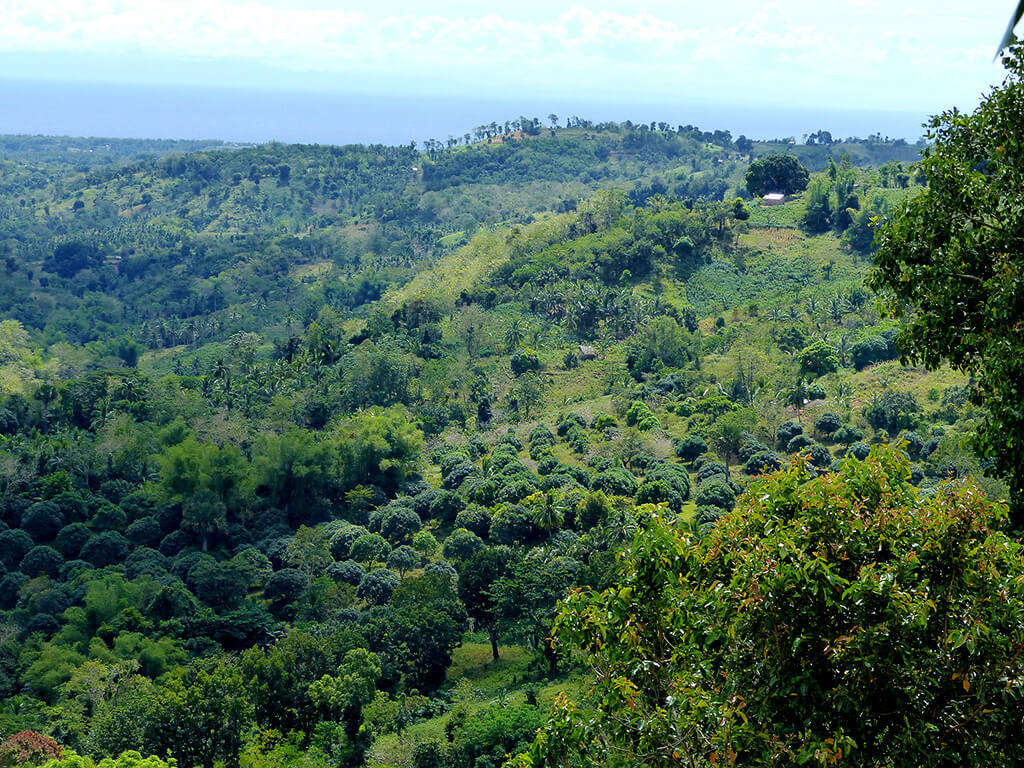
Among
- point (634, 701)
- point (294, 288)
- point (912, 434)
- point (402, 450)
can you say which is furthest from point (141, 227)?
point (634, 701)

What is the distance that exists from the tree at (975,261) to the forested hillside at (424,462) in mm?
499

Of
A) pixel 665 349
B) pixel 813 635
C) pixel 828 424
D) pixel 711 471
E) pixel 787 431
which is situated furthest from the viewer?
pixel 665 349

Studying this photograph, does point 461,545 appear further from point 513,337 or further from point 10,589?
point 513,337

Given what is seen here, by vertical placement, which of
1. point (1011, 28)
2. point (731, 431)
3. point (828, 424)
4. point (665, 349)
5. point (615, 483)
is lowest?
point (615, 483)

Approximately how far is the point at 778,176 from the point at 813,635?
81.9m

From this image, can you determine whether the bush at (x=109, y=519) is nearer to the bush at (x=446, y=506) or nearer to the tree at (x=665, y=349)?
the bush at (x=446, y=506)

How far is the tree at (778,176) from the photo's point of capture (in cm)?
8150

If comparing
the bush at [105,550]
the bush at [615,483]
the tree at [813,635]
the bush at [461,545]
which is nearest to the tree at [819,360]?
the bush at [615,483]

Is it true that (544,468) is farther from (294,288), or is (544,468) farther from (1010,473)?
(294,288)

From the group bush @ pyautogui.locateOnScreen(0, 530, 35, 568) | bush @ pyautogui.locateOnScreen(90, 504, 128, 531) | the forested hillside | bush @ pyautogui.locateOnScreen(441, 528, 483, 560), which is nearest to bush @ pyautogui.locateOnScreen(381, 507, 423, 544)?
the forested hillside

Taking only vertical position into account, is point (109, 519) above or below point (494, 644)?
above

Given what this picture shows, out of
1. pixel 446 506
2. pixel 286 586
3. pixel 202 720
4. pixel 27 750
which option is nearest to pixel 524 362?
pixel 446 506

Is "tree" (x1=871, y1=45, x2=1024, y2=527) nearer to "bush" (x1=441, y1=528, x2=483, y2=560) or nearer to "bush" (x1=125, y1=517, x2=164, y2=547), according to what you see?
"bush" (x1=441, y1=528, x2=483, y2=560)

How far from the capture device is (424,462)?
1965 inches
